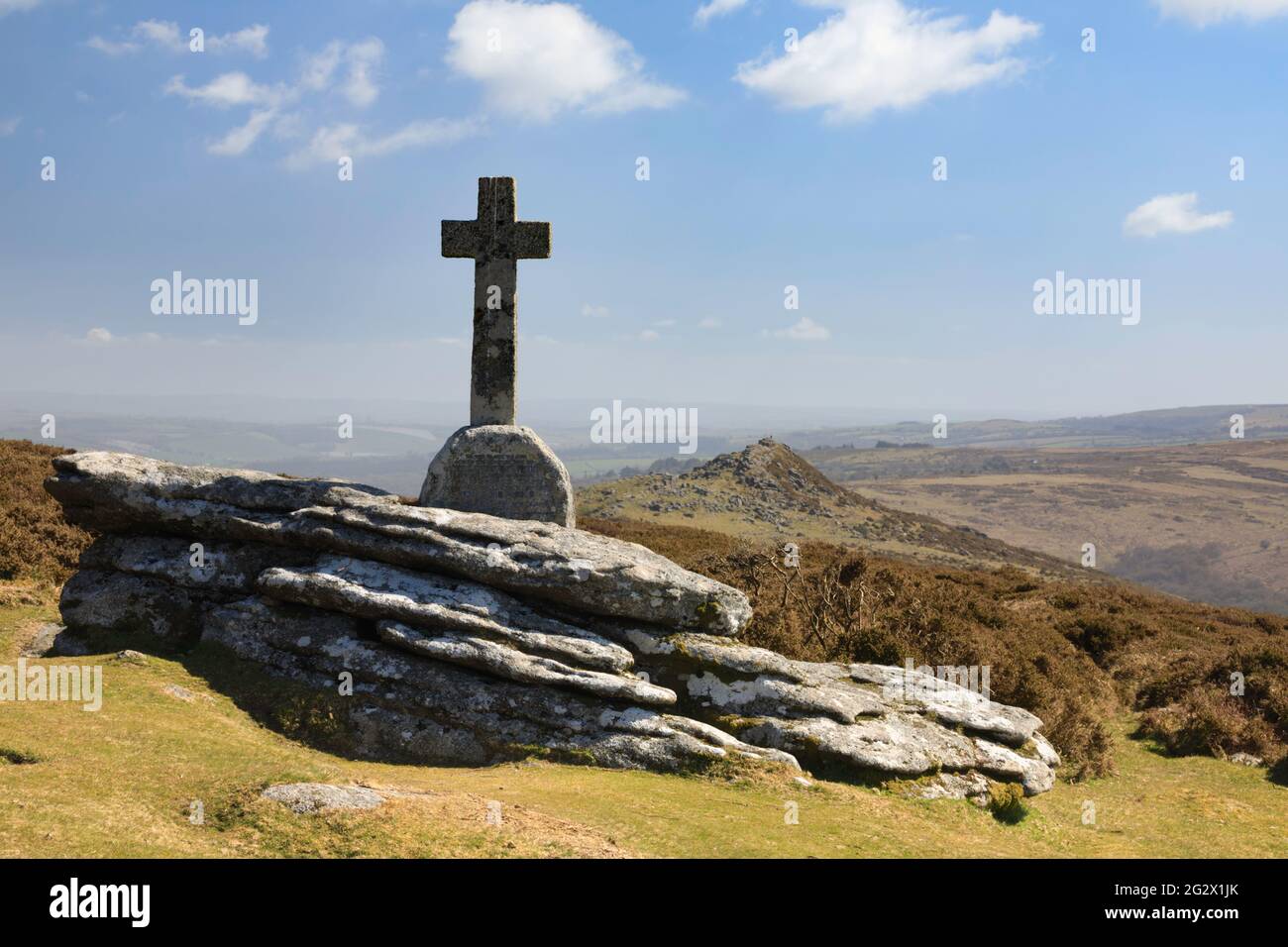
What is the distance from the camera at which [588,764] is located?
1323 cm

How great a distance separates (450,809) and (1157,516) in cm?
15304

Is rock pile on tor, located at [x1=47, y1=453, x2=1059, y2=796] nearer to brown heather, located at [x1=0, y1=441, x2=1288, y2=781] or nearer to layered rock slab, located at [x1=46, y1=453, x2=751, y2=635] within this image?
layered rock slab, located at [x1=46, y1=453, x2=751, y2=635]

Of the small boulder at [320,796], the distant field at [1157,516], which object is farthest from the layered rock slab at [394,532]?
the distant field at [1157,516]

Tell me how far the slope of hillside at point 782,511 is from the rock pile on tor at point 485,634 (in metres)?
35.5

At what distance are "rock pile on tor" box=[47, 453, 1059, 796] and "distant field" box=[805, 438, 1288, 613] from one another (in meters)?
88.2

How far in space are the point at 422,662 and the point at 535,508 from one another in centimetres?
455

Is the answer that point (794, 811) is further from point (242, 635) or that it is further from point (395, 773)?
point (242, 635)

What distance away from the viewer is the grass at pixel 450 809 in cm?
901

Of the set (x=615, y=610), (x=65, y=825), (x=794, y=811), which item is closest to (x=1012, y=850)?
(x=794, y=811)

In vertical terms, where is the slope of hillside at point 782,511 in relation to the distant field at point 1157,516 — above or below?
above

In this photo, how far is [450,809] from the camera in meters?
10.2

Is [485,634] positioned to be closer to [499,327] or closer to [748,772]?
[748,772]

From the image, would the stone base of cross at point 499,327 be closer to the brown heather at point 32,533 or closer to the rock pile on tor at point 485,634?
the rock pile on tor at point 485,634

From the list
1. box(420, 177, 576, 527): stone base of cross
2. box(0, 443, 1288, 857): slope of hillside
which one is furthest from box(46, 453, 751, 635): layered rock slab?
box(0, 443, 1288, 857): slope of hillside
